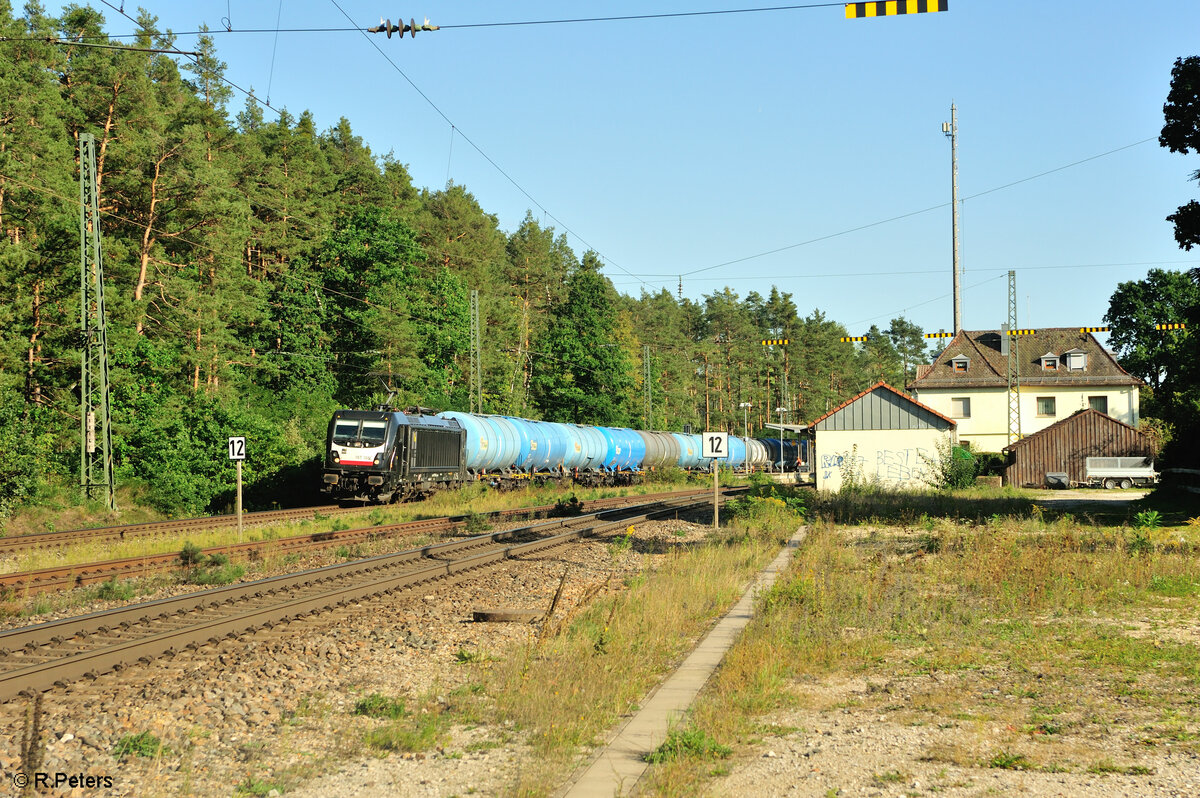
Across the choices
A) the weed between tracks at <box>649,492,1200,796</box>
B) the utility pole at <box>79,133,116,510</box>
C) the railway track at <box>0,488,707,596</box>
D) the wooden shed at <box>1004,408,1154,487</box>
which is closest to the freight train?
the railway track at <box>0,488,707,596</box>

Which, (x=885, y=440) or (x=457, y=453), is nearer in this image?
(x=457, y=453)

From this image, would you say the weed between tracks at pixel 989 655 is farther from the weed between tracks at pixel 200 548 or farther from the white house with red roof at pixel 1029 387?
the white house with red roof at pixel 1029 387

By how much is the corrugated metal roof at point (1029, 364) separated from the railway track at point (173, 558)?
50.4 m

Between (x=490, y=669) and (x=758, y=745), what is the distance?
3297 millimetres

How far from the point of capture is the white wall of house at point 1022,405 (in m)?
66.4

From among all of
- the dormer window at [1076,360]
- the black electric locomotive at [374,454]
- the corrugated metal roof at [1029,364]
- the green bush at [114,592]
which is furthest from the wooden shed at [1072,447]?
the green bush at [114,592]

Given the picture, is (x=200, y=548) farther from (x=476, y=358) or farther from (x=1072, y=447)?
(x=1072, y=447)

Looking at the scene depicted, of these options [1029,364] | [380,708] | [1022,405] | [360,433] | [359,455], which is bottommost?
[380,708]

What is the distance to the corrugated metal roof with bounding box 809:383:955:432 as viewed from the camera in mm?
42281

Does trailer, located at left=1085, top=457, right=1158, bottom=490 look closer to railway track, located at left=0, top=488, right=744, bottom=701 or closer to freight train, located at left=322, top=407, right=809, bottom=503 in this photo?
freight train, located at left=322, top=407, right=809, bottom=503

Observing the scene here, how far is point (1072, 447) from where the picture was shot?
51.7 meters

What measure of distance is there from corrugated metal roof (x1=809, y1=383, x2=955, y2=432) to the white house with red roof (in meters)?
26.5

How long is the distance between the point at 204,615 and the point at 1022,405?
65371 mm

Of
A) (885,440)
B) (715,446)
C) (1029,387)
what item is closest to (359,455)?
(715,446)
